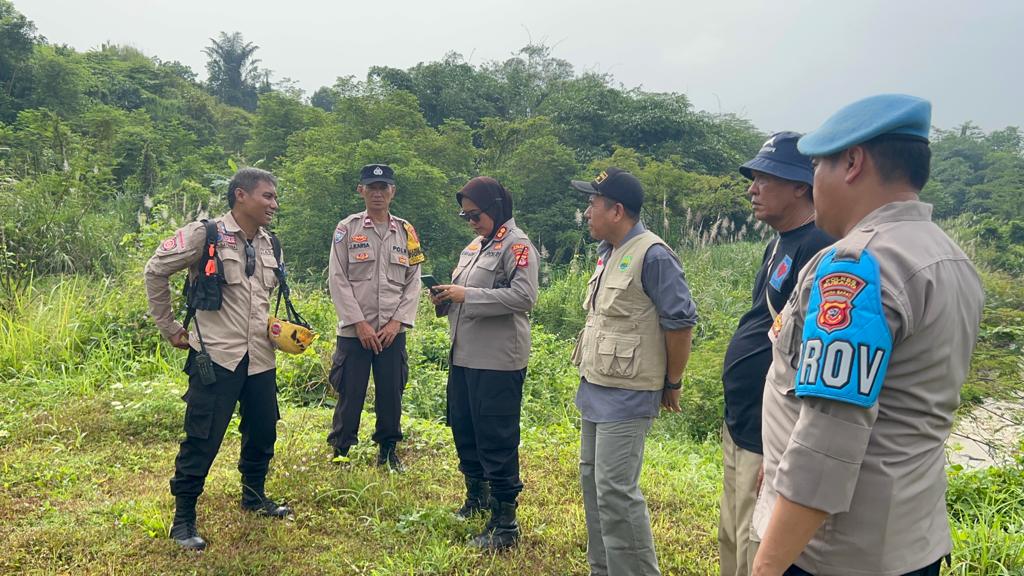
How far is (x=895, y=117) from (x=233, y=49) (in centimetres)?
4353

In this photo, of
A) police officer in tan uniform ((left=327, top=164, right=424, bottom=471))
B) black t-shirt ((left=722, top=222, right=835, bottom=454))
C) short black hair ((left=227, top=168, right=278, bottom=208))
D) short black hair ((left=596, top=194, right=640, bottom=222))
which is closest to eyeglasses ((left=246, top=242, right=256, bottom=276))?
short black hair ((left=227, top=168, right=278, bottom=208))

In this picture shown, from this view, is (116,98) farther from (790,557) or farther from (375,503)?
(790,557)

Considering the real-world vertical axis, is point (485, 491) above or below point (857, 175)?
below

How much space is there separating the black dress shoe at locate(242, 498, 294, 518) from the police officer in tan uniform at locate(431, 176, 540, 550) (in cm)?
106

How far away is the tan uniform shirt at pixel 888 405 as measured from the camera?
126 cm

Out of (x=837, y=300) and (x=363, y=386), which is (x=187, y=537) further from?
(x=837, y=300)

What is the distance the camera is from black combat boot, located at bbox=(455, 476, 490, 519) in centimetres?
366

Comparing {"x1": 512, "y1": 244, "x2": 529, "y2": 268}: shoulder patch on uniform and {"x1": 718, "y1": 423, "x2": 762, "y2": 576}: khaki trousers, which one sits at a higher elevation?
{"x1": 512, "y1": 244, "x2": 529, "y2": 268}: shoulder patch on uniform

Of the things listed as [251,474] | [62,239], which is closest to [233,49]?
[62,239]

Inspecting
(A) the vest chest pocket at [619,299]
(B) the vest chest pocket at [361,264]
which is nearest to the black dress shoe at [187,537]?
(B) the vest chest pocket at [361,264]

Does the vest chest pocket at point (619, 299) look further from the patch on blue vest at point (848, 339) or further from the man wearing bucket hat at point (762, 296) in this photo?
the patch on blue vest at point (848, 339)

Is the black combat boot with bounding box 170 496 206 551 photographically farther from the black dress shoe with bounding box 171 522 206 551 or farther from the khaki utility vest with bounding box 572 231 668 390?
the khaki utility vest with bounding box 572 231 668 390

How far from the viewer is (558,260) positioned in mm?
14680

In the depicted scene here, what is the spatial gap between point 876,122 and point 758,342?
1.09m
